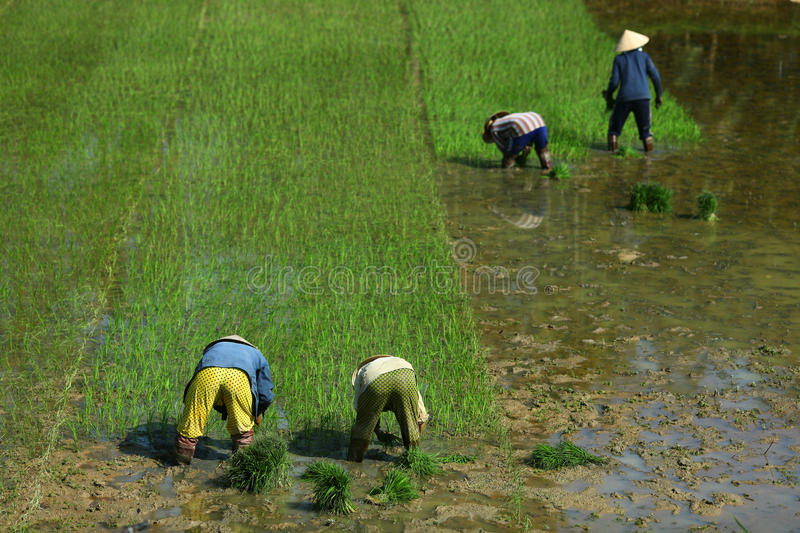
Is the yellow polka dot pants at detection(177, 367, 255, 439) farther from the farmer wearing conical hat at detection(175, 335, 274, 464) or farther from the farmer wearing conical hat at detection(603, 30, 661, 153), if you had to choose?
the farmer wearing conical hat at detection(603, 30, 661, 153)

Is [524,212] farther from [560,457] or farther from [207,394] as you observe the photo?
[207,394]

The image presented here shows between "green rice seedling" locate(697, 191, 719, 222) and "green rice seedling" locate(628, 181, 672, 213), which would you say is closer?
"green rice seedling" locate(697, 191, 719, 222)

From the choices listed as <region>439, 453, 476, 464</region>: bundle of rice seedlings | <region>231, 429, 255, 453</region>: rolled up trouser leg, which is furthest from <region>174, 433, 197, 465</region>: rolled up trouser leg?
<region>439, 453, 476, 464</region>: bundle of rice seedlings

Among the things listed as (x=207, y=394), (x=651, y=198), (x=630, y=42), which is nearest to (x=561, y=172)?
(x=651, y=198)

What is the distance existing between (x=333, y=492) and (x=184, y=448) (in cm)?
93

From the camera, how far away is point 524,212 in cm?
920

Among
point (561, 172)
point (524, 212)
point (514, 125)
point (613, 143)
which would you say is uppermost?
point (514, 125)

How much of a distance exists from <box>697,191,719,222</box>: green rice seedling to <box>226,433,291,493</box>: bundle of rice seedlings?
211 inches

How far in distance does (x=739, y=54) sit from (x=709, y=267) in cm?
936

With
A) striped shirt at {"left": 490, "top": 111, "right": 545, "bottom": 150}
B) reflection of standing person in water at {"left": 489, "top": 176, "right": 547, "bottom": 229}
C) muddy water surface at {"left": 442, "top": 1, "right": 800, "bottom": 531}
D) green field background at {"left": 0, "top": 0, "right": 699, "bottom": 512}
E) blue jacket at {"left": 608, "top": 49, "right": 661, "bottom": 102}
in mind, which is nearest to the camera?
muddy water surface at {"left": 442, "top": 1, "right": 800, "bottom": 531}

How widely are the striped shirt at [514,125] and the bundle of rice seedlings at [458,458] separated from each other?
552cm

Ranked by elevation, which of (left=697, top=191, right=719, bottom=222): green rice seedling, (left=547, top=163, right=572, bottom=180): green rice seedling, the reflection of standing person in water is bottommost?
the reflection of standing person in water

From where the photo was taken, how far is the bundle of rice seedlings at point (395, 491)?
179 inches

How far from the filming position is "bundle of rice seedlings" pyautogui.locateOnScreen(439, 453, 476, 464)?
5.00 meters
